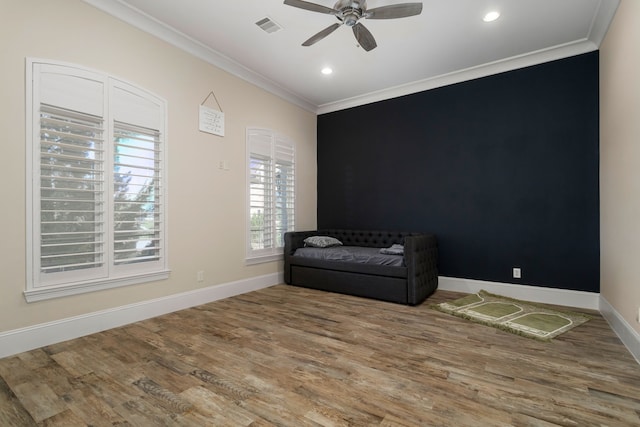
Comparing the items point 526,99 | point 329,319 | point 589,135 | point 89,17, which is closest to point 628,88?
point 589,135

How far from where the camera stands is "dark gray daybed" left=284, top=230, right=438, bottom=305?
148 inches

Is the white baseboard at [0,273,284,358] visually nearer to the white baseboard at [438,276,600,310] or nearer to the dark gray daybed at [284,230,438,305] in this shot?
the dark gray daybed at [284,230,438,305]

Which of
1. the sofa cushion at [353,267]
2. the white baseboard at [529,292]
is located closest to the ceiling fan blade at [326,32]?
the sofa cushion at [353,267]

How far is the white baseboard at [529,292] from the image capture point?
3574 mm

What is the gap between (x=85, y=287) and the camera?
9.07 ft

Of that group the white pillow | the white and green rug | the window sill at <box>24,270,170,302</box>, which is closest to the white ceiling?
the white pillow

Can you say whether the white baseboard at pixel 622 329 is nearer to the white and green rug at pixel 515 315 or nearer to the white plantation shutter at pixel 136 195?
the white and green rug at pixel 515 315

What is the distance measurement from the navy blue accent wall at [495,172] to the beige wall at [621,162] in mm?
234

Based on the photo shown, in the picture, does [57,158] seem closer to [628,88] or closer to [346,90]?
[346,90]

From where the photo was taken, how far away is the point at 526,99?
3.97 meters

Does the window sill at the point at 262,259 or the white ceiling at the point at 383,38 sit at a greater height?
the white ceiling at the point at 383,38

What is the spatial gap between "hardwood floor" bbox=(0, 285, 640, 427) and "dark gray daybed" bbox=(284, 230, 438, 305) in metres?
0.72

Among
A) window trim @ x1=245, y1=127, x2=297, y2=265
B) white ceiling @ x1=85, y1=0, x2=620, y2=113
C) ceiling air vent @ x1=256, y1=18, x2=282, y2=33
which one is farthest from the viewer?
window trim @ x1=245, y1=127, x2=297, y2=265

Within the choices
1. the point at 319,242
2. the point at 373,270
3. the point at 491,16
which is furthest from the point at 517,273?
the point at 491,16
